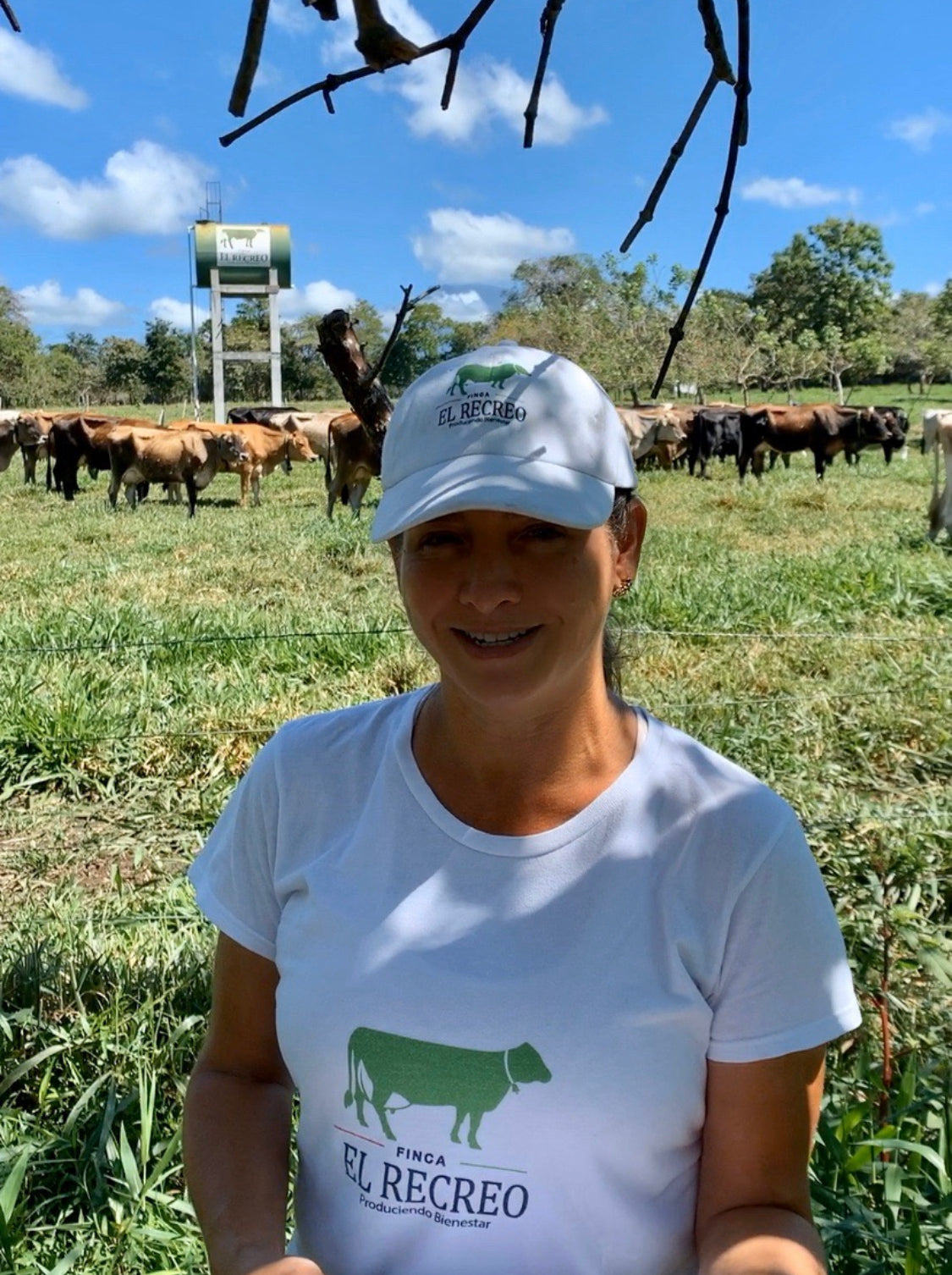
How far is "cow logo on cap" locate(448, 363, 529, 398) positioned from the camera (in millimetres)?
1234

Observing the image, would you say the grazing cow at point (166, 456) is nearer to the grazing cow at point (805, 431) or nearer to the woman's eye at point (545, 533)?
the grazing cow at point (805, 431)

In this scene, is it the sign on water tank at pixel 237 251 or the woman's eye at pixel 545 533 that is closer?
the woman's eye at pixel 545 533

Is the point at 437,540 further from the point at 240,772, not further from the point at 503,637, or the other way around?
the point at 240,772

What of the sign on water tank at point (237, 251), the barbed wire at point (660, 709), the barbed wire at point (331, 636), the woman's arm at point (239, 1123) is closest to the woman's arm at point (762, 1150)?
the woman's arm at point (239, 1123)

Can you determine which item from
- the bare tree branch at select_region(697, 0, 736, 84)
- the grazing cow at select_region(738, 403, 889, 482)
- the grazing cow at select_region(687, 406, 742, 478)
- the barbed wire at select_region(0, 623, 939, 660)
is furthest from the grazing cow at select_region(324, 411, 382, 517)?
the bare tree branch at select_region(697, 0, 736, 84)

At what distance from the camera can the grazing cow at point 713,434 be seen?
2455 centimetres

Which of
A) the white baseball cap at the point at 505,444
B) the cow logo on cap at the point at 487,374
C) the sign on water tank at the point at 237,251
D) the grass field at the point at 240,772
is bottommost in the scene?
the grass field at the point at 240,772

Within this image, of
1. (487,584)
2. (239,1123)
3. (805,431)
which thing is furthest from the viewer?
(805,431)

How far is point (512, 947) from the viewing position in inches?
46.3

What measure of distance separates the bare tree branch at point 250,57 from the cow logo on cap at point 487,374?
491 mm

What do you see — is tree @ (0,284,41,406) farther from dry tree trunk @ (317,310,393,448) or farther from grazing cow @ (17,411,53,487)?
dry tree trunk @ (317,310,393,448)

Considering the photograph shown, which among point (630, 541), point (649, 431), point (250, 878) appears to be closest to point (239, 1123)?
point (250, 878)

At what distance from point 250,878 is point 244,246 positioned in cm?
5835

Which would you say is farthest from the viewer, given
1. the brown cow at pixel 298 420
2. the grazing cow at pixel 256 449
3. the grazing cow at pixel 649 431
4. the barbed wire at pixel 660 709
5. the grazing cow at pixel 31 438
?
the brown cow at pixel 298 420
